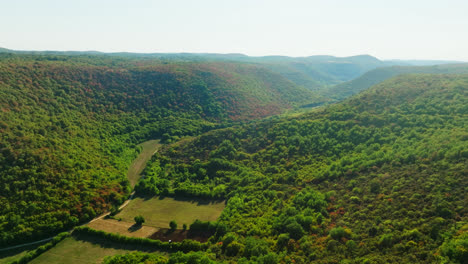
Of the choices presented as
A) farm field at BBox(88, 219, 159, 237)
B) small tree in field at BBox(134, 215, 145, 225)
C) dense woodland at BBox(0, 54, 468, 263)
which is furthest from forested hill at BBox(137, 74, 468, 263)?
farm field at BBox(88, 219, 159, 237)

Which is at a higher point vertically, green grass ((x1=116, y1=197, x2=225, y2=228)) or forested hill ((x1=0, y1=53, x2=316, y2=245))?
forested hill ((x1=0, y1=53, x2=316, y2=245))

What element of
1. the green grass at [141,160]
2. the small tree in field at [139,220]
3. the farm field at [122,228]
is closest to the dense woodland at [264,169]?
the green grass at [141,160]

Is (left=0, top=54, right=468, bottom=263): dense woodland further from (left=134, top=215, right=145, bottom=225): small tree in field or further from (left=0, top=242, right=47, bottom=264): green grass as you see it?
(left=134, top=215, right=145, bottom=225): small tree in field

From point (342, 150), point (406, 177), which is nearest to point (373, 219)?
point (406, 177)

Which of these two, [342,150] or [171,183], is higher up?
[342,150]

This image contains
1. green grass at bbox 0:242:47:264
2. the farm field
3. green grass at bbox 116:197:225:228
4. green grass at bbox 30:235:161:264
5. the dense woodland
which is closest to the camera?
the dense woodland

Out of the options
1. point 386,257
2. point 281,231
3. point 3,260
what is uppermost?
point 386,257

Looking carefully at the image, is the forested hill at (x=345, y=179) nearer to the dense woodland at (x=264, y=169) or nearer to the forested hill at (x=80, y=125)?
the dense woodland at (x=264, y=169)

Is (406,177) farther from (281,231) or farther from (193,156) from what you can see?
(193,156)
